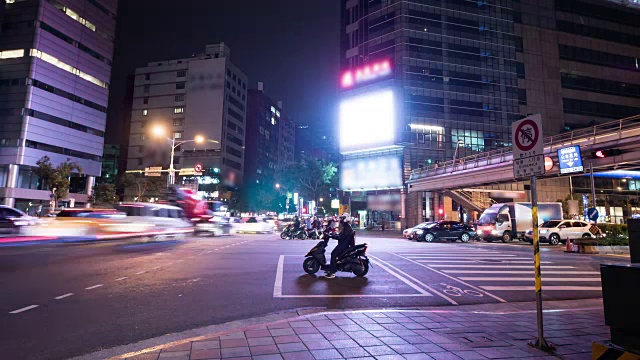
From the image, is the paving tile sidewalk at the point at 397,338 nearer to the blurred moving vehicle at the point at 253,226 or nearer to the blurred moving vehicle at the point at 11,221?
the blurred moving vehicle at the point at 11,221

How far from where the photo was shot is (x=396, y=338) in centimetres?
488

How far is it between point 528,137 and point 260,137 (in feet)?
343

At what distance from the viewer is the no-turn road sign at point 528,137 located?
5.15 metres

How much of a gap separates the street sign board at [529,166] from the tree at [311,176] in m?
53.7

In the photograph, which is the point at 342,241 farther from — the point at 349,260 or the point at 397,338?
the point at 397,338

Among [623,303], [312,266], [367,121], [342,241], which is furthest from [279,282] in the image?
[367,121]

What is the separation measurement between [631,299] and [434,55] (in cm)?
5926

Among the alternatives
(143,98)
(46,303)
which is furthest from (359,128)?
(143,98)

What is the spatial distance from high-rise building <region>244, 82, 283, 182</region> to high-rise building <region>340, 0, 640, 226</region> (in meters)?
48.0

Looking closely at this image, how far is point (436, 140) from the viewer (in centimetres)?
5472

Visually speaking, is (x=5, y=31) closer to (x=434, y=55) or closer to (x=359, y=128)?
(x=359, y=128)

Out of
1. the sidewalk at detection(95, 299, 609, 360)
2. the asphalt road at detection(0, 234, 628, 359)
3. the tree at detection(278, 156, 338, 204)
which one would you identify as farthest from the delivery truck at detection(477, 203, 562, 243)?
the tree at detection(278, 156, 338, 204)

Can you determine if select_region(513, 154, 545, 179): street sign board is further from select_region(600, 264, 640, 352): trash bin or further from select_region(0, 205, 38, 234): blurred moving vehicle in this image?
select_region(0, 205, 38, 234): blurred moving vehicle

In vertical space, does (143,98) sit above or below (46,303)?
above
